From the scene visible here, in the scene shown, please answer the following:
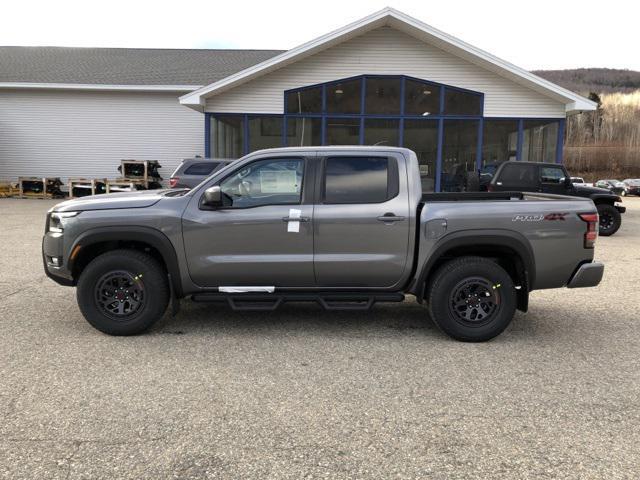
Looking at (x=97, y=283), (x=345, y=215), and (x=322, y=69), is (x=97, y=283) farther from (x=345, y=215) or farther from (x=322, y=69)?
(x=322, y=69)

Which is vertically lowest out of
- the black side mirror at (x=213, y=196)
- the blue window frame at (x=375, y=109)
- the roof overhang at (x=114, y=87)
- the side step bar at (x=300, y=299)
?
the side step bar at (x=300, y=299)

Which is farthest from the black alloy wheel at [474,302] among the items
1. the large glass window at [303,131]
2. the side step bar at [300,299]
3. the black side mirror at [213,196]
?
the large glass window at [303,131]

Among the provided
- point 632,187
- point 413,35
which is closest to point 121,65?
point 413,35

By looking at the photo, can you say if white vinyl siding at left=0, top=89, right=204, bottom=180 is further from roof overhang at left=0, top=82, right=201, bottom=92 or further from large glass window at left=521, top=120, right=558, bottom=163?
large glass window at left=521, top=120, right=558, bottom=163

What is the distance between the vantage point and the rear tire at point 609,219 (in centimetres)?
1286

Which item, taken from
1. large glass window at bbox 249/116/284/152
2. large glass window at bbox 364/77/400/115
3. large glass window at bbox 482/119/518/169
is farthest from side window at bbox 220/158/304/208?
large glass window at bbox 482/119/518/169

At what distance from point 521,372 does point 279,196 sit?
8.55 ft

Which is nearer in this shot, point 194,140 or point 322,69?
point 322,69

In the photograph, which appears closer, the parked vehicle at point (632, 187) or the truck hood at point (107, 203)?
the truck hood at point (107, 203)

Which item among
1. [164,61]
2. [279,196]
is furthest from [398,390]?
[164,61]

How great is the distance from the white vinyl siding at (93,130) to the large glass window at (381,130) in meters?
8.35

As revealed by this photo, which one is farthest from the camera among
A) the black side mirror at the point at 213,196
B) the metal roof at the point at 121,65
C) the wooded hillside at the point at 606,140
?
the wooded hillside at the point at 606,140

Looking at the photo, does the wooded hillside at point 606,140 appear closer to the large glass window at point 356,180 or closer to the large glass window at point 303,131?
the large glass window at point 303,131

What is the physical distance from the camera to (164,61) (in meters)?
25.8
